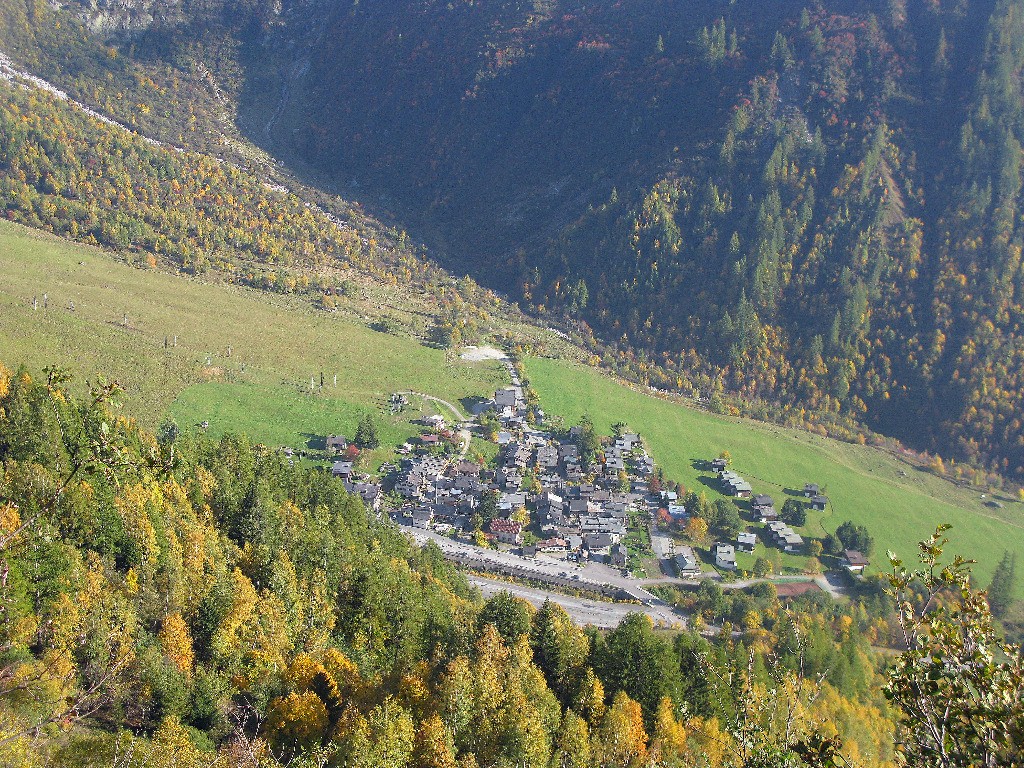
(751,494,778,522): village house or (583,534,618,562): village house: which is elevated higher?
(751,494,778,522): village house

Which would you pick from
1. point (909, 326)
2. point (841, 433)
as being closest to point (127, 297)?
point (841, 433)

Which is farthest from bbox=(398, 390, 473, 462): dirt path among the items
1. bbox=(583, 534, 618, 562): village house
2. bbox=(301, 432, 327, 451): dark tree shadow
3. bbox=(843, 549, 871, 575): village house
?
bbox=(843, 549, 871, 575): village house

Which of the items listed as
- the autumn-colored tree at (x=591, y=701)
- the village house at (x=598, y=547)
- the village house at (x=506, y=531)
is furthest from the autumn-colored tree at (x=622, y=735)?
the village house at (x=506, y=531)

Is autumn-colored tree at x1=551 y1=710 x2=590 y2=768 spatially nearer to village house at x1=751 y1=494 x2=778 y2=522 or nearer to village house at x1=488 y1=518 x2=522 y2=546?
village house at x1=488 y1=518 x2=522 y2=546

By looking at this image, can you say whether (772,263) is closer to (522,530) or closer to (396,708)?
(522,530)

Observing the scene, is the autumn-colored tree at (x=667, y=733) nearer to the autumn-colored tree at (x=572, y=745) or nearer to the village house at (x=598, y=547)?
the autumn-colored tree at (x=572, y=745)

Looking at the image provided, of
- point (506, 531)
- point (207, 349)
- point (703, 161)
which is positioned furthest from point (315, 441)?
point (703, 161)
